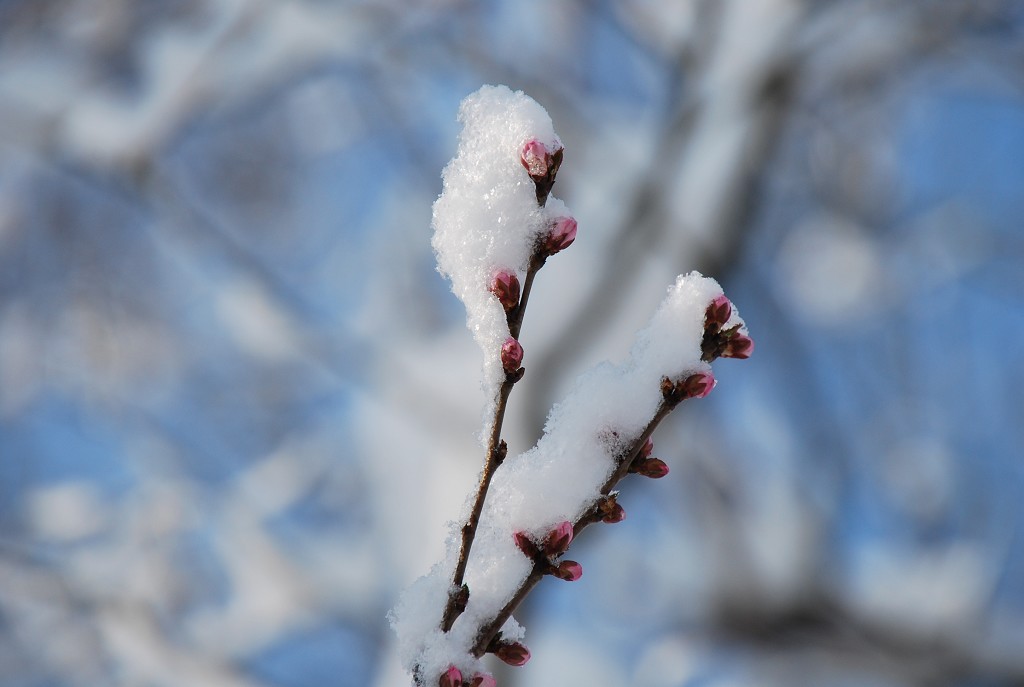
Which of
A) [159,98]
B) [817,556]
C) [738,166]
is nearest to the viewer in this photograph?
[738,166]

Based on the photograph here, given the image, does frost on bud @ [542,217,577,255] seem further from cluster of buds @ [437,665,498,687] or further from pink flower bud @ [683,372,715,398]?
cluster of buds @ [437,665,498,687]

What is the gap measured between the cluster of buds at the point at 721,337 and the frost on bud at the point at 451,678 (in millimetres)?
431

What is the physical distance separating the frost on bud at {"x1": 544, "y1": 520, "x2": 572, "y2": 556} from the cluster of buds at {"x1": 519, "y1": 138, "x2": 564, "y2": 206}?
14.7 inches

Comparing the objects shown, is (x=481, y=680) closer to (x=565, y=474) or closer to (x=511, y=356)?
(x=565, y=474)

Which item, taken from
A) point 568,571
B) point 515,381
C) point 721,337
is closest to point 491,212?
point 515,381

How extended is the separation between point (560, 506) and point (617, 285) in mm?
2719

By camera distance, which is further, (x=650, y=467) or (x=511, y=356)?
(x=650, y=467)

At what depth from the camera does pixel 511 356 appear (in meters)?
0.73

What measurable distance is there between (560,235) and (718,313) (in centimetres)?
20

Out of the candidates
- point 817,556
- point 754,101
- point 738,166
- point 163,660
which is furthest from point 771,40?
point 163,660

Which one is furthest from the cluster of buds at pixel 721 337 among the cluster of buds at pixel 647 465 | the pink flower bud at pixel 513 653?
the pink flower bud at pixel 513 653

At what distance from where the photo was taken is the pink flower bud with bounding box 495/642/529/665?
2.65ft

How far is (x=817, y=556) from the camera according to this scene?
4.09m

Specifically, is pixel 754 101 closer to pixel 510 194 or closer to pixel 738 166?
pixel 738 166
